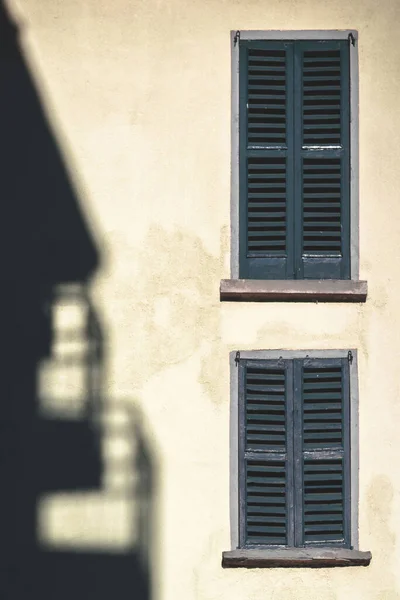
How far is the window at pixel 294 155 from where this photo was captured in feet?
22.1

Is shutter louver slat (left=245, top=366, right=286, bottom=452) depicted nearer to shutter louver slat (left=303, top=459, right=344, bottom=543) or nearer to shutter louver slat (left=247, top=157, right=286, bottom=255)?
shutter louver slat (left=303, top=459, right=344, bottom=543)

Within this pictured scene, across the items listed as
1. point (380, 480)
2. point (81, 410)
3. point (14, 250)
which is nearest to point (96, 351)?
point (81, 410)

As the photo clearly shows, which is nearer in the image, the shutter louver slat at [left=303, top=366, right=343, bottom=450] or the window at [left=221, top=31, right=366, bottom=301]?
the shutter louver slat at [left=303, top=366, right=343, bottom=450]

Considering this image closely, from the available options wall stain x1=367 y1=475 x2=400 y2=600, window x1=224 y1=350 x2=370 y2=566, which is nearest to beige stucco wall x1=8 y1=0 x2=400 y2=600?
wall stain x1=367 y1=475 x2=400 y2=600

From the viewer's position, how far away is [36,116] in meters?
6.76

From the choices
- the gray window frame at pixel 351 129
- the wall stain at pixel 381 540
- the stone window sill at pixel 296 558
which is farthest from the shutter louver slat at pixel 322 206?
the stone window sill at pixel 296 558

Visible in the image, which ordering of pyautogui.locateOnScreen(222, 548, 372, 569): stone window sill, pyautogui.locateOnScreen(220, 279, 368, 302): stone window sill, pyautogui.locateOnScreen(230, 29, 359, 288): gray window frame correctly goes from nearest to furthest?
pyautogui.locateOnScreen(222, 548, 372, 569): stone window sill
pyautogui.locateOnScreen(220, 279, 368, 302): stone window sill
pyautogui.locateOnScreen(230, 29, 359, 288): gray window frame

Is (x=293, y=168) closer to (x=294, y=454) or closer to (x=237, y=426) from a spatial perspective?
(x=237, y=426)

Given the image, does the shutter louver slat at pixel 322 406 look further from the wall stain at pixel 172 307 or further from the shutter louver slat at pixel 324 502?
the wall stain at pixel 172 307

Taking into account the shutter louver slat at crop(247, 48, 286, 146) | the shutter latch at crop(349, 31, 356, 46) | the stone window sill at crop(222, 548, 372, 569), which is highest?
the shutter latch at crop(349, 31, 356, 46)

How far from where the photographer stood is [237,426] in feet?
21.6

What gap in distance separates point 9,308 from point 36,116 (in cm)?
176

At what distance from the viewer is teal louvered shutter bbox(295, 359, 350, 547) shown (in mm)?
6578

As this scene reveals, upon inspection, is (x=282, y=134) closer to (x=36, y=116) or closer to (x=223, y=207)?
(x=223, y=207)
